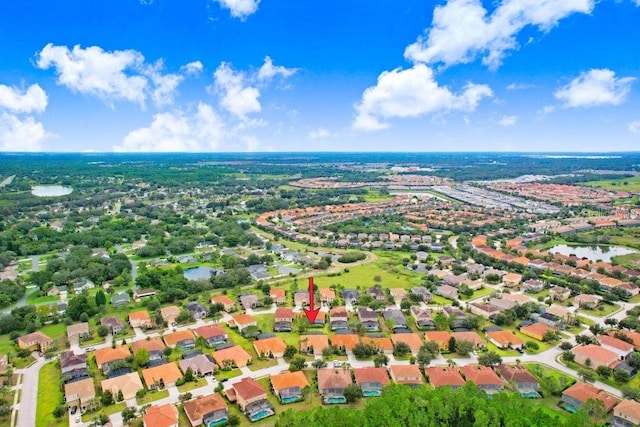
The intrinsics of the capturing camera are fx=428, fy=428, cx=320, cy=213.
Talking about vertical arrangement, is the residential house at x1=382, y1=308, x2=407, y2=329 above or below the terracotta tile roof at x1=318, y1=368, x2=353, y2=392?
below

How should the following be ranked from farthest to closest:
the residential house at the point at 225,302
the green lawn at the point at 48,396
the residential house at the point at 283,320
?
the residential house at the point at 225,302
the residential house at the point at 283,320
the green lawn at the point at 48,396

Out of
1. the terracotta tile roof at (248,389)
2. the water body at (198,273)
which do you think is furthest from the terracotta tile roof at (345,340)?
the water body at (198,273)

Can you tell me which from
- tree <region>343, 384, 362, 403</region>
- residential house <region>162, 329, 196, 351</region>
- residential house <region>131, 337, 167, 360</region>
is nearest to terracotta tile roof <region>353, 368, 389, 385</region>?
tree <region>343, 384, 362, 403</region>

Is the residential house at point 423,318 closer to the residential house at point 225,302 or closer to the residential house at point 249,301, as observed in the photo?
the residential house at point 249,301

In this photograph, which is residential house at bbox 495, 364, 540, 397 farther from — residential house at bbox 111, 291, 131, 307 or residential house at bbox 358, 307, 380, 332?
residential house at bbox 111, 291, 131, 307

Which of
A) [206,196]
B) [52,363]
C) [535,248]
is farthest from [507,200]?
[52,363]

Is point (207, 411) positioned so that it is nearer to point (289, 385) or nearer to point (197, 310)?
point (289, 385)
